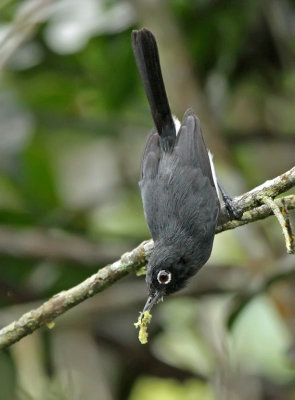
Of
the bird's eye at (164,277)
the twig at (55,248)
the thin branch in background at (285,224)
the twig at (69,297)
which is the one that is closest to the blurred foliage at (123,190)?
the twig at (55,248)

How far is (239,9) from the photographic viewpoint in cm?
610

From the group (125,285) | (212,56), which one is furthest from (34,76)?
(125,285)

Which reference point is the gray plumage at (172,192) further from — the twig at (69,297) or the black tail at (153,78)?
the twig at (69,297)

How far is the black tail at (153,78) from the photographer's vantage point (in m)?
4.39

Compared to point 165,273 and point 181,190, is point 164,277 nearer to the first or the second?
point 165,273

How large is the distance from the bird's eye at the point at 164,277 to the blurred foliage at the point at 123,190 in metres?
0.93

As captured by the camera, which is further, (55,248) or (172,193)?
(55,248)

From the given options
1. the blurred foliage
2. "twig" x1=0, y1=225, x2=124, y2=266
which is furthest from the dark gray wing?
"twig" x1=0, y1=225, x2=124, y2=266

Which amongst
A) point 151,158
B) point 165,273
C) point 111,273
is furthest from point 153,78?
point 111,273

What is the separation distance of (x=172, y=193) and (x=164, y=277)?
49cm

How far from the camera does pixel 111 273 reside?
11.6ft

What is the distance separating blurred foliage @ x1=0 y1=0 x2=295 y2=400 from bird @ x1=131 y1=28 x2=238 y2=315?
0.85 metres

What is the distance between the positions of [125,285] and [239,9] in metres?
2.19

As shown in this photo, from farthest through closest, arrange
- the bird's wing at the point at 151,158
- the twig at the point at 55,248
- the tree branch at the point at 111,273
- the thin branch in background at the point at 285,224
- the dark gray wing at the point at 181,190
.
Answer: the twig at the point at 55,248 < the bird's wing at the point at 151,158 < the dark gray wing at the point at 181,190 < the tree branch at the point at 111,273 < the thin branch in background at the point at 285,224
